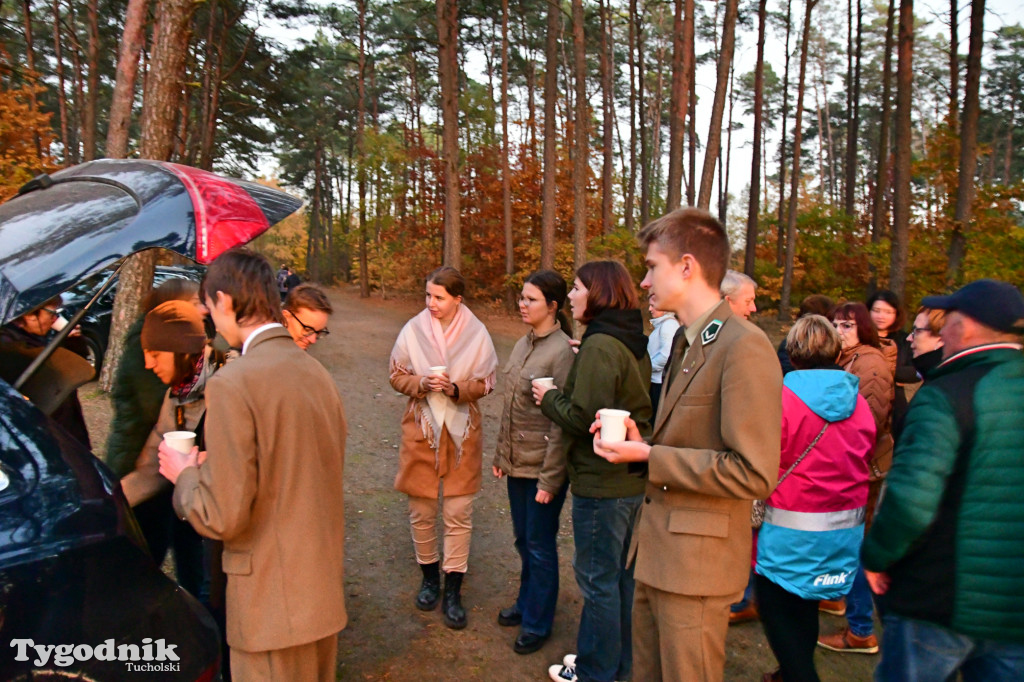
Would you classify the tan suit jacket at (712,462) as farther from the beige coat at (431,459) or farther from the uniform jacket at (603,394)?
the beige coat at (431,459)

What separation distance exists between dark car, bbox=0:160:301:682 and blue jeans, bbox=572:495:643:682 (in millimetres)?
1905

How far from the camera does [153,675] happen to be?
185 centimetres

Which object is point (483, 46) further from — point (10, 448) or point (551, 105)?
point (10, 448)

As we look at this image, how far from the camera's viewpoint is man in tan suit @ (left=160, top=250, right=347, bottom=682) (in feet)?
7.22

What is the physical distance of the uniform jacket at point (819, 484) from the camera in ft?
10.8

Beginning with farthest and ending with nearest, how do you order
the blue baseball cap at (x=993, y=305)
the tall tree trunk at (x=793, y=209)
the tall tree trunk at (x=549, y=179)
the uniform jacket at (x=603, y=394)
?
1. the tall tree trunk at (x=793, y=209)
2. the tall tree trunk at (x=549, y=179)
3. the uniform jacket at (x=603, y=394)
4. the blue baseball cap at (x=993, y=305)

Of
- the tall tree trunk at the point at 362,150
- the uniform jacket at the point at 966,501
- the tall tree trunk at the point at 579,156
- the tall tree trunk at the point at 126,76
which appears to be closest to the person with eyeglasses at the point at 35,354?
the uniform jacket at the point at 966,501

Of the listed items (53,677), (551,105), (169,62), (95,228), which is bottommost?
(53,677)

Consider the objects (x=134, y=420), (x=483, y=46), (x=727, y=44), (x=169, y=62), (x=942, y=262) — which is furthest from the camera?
(x=483, y=46)

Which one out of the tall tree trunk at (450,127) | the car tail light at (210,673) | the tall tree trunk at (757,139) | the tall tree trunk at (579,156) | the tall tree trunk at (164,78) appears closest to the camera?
the car tail light at (210,673)

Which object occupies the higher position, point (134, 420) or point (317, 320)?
point (317, 320)

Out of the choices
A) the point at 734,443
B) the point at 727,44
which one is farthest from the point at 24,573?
the point at 727,44

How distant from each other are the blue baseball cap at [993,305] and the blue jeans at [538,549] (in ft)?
7.48

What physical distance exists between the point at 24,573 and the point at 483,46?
32.5m
